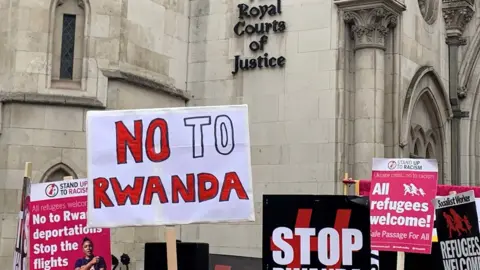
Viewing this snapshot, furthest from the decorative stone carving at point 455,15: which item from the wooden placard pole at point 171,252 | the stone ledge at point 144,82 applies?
the wooden placard pole at point 171,252

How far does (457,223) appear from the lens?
7.41 m

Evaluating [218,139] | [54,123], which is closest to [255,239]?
[54,123]

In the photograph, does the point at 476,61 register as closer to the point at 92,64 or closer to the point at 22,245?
the point at 92,64

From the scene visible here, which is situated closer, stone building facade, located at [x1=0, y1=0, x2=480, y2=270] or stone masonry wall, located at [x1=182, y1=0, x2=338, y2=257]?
stone building facade, located at [x1=0, y1=0, x2=480, y2=270]

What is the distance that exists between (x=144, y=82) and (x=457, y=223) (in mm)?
8172

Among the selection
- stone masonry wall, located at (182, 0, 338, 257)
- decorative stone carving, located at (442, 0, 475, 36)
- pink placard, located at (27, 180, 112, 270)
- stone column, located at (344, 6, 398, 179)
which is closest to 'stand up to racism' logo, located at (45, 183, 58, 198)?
pink placard, located at (27, 180, 112, 270)

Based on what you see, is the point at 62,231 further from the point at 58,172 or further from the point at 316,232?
the point at 58,172

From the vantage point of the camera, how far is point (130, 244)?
1389 cm

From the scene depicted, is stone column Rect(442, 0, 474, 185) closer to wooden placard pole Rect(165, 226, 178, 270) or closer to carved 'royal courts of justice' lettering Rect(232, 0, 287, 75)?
carved 'royal courts of justice' lettering Rect(232, 0, 287, 75)

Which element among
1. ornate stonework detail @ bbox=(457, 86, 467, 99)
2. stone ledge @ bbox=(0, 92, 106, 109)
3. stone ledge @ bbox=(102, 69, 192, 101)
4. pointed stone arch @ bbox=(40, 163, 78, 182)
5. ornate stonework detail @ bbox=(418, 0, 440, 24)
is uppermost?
ornate stonework detail @ bbox=(418, 0, 440, 24)

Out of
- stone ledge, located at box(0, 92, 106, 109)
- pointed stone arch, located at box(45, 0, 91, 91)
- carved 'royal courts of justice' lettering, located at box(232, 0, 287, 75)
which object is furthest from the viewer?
carved 'royal courts of justice' lettering, located at box(232, 0, 287, 75)

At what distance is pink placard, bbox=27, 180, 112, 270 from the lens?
306 inches

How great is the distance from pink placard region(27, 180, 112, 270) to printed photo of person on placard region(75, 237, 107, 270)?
0.03 meters

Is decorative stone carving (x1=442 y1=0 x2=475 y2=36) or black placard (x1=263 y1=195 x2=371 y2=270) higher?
decorative stone carving (x1=442 y1=0 x2=475 y2=36)
